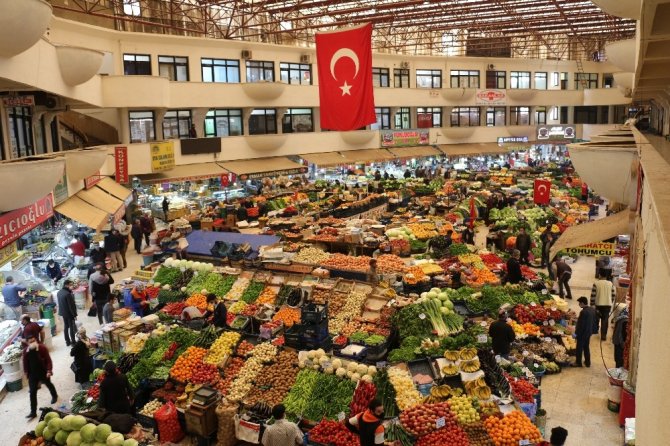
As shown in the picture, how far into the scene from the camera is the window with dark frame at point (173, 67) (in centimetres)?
2536

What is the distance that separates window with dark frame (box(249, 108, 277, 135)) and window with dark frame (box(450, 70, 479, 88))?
14.8 m

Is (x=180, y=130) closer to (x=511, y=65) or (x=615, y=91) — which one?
(x=511, y=65)

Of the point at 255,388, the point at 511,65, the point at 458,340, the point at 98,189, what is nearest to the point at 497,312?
the point at 458,340

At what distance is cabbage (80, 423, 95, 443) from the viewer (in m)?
5.96

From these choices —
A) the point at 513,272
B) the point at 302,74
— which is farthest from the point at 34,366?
the point at 302,74

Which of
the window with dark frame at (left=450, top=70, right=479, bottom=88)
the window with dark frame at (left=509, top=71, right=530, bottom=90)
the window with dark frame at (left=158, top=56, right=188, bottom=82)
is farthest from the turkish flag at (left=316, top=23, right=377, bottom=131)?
the window with dark frame at (left=509, top=71, right=530, bottom=90)

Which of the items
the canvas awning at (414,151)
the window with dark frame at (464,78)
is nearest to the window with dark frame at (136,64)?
the canvas awning at (414,151)

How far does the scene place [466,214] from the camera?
67.9 feet

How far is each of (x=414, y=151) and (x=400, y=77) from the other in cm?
494

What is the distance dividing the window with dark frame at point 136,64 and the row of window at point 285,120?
69.2 inches

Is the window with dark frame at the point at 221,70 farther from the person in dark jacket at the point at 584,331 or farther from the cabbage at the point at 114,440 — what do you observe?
the cabbage at the point at 114,440

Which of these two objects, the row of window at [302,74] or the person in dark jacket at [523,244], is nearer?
the person in dark jacket at [523,244]

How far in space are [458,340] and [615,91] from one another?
39.2 meters

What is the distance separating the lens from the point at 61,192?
1333cm
